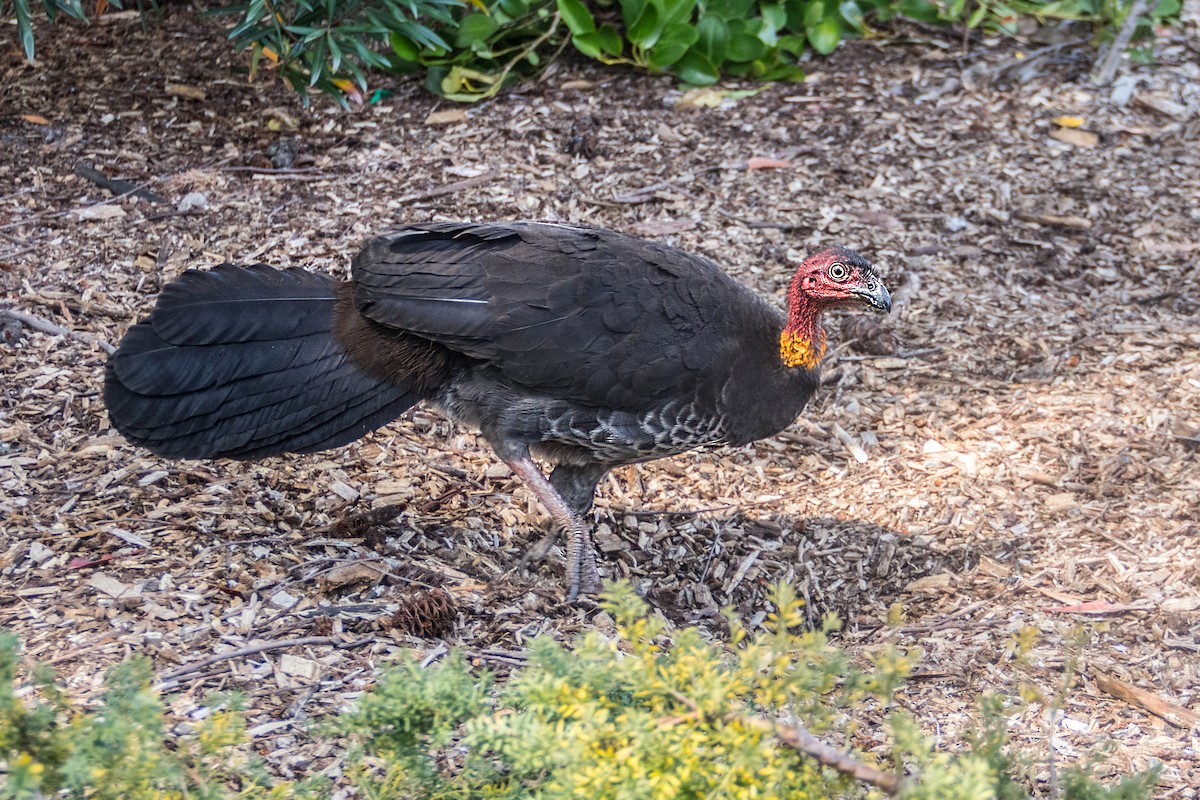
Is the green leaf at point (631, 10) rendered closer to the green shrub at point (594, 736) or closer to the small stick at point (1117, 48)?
the small stick at point (1117, 48)

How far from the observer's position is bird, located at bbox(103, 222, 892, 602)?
13.1ft

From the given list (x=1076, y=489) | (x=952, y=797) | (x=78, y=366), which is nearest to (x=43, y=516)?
(x=78, y=366)

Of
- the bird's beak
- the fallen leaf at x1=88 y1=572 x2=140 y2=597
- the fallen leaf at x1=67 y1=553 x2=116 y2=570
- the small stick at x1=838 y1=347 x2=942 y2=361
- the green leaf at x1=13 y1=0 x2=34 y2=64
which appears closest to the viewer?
the fallen leaf at x1=88 y1=572 x2=140 y2=597

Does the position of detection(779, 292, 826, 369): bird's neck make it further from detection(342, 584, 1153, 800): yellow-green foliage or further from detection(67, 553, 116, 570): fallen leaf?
detection(67, 553, 116, 570): fallen leaf

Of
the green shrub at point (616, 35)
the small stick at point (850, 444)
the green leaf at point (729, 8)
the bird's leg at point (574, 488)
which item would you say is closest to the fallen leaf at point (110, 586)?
the bird's leg at point (574, 488)

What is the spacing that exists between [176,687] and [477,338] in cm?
147

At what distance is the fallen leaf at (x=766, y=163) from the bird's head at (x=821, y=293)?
2.34m

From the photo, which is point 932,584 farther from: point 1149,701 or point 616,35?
point 616,35

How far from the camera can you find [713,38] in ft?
23.0

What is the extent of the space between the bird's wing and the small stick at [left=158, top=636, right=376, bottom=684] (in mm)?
1059

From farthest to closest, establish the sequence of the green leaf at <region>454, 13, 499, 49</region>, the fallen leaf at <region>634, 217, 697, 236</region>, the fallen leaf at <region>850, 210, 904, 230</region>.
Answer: the green leaf at <region>454, 13, 499, 49</region> < the fallen leaf at <region>850, 210, 904, 230</region> < the fallen leaf at <region>634, 217, 697, 236</region>

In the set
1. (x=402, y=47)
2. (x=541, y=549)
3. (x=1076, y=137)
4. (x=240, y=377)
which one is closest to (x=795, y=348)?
(x=541, y=549)

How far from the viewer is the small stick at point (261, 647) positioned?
11.1 feet

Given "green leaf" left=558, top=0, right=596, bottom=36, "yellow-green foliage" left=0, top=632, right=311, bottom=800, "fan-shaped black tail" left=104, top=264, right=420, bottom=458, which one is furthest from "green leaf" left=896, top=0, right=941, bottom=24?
"yellow-green foliage" left=0, top=632, right=311, bottom=800
